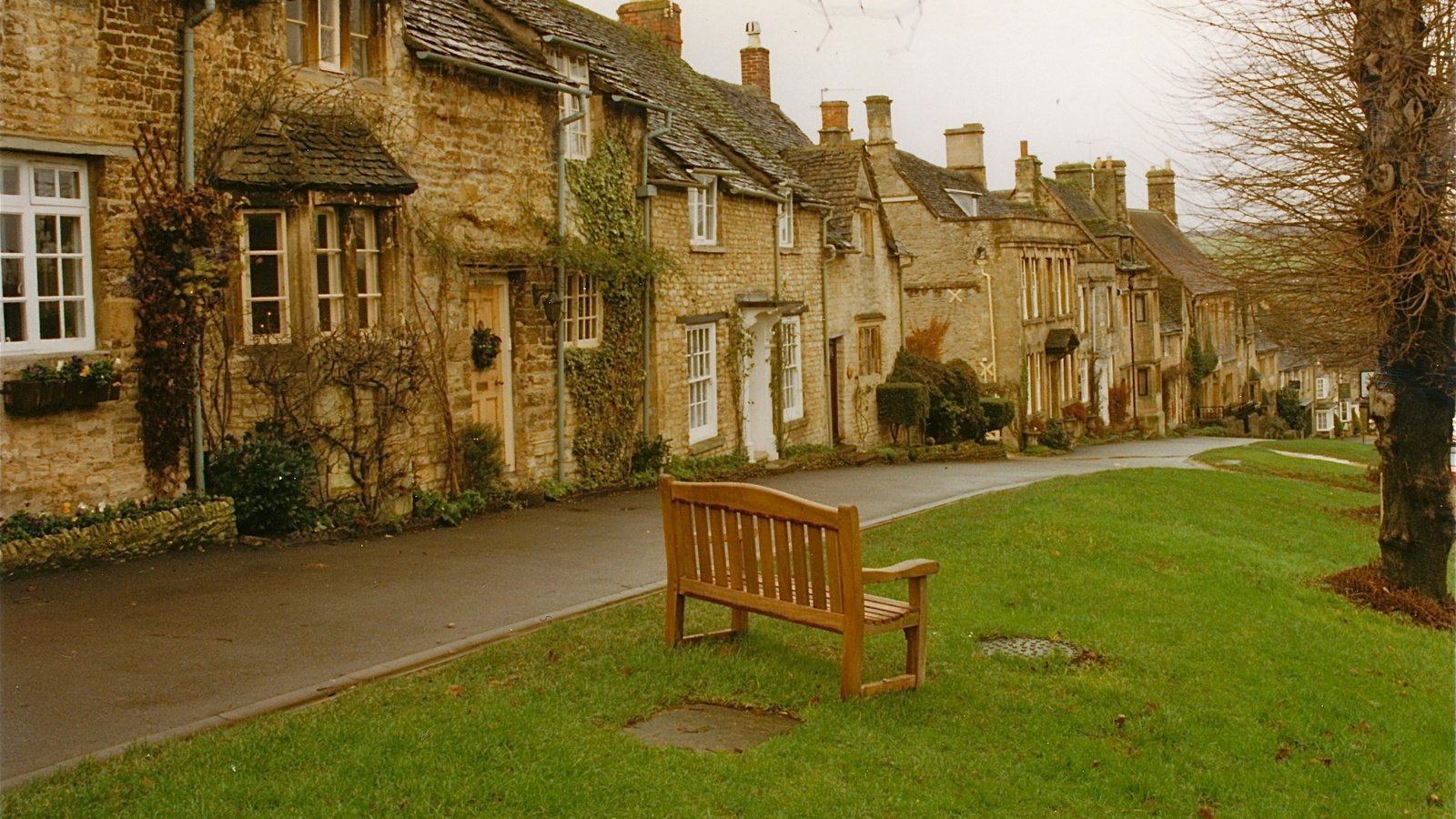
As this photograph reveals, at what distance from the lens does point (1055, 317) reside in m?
47.8

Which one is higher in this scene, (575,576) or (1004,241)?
(1004,241)

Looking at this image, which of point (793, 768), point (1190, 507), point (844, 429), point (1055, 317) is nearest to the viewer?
point (793, 768)

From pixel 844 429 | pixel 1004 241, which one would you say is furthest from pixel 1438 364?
pixel 1004 241

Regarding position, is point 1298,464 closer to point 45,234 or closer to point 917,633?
point 917,633

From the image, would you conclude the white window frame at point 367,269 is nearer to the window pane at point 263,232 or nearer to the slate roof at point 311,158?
the slate roof at point 311,158

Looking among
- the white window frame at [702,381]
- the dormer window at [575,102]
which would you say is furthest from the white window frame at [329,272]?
the white window frame at [702,381]

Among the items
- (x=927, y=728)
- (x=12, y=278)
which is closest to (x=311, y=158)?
(x=12, y=278)

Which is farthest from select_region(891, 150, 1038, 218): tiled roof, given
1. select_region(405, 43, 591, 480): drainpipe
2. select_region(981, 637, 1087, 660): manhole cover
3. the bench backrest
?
the bench backrest

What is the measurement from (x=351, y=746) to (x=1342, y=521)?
17712 mm

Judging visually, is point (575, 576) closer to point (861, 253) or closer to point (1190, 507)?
point (1190, 507)

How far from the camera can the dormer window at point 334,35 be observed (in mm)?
15180

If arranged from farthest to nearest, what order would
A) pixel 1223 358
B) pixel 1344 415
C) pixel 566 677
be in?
pixel 1344 415
pixel 1223 358
pixel 566 677

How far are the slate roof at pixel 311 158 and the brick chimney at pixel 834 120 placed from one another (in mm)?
26107

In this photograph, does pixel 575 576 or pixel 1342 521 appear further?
pixel 1342 521
